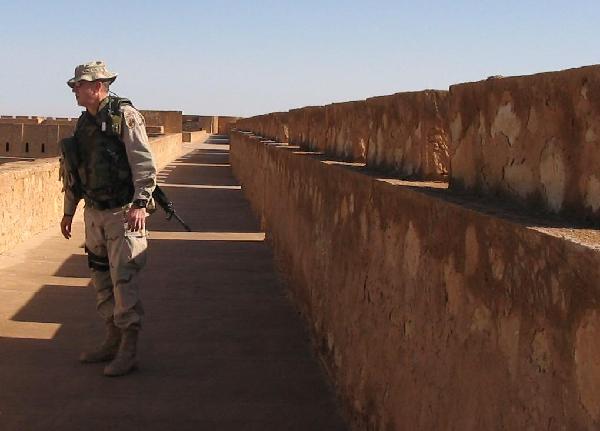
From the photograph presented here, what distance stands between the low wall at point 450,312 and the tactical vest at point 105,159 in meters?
1.07

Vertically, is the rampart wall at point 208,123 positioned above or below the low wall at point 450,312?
above

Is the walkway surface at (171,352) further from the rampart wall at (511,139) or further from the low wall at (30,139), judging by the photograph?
the low wall at (30,139)

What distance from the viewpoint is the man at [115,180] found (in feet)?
13.9

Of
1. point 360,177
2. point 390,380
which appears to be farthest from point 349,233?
point 390,380

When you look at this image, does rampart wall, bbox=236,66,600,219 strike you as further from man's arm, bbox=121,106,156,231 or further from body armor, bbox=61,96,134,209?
body armor, bbox=61,96,134,209

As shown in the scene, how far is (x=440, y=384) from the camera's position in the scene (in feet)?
8.06

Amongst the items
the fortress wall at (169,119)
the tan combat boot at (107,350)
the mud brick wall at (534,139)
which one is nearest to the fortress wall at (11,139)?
the fortress wall at (169,119)

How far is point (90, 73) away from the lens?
4289 mm

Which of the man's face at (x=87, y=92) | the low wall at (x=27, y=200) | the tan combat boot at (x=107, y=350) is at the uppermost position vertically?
the man's face at (x=87, y=92)

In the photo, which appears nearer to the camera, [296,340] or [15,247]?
[296,340]

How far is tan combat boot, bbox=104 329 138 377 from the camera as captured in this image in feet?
14.0

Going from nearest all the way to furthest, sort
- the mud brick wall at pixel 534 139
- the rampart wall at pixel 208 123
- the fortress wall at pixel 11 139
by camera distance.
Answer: the mud brick wall at pixel 534 139
the fortress wall at pixel 11 139
the rampart wall at pixel 208 123

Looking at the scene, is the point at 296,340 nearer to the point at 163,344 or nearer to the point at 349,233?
the point at 163,344

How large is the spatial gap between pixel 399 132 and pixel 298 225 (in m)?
1.98
